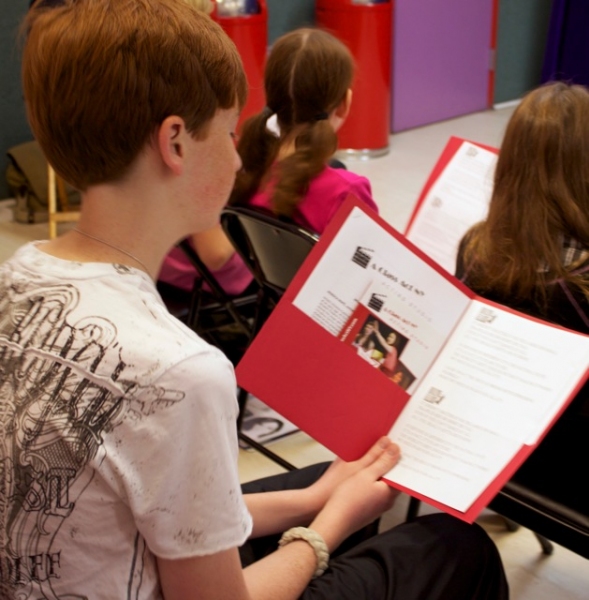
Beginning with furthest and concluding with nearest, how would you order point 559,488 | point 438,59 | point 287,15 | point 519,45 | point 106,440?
point 519,45, point 438,59, point 287,15, point 559,488, point 106,440

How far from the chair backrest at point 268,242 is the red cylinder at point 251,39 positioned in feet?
7.12

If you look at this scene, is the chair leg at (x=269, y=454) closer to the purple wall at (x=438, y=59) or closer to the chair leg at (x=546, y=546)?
the chair leg at (x=546, y=546)

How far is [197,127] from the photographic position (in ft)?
2.77

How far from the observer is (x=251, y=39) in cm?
422

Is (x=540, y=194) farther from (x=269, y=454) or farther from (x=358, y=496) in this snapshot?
(x=269, y=454)

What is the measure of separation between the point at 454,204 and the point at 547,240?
1.49ft

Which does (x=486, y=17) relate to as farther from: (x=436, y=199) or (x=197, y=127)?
(x=197, y=127)

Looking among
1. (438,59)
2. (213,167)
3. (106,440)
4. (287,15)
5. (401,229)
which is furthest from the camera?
(438,59)

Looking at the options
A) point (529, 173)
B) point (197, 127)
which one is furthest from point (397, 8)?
point (197, 127)

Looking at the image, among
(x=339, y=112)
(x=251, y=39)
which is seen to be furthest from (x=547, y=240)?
(x=251, y=39)

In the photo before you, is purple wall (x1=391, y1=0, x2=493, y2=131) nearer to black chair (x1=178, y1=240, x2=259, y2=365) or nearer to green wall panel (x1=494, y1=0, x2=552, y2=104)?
green wall panel (x1=494, y1=0, x2=552, y2=104)

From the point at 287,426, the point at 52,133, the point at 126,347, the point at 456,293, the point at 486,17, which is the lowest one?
the point at 287,426

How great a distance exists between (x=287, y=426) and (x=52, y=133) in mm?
1646

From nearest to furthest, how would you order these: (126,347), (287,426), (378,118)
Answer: (126,347) → (287,426) → (378,118)
